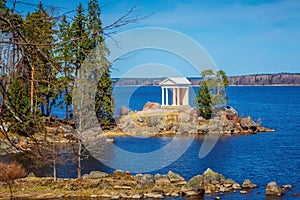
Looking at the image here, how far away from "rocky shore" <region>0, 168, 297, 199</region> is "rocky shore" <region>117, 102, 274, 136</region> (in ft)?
56.2

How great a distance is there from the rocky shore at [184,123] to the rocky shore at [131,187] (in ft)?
56.2

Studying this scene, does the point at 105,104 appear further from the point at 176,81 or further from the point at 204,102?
the point at 176,81

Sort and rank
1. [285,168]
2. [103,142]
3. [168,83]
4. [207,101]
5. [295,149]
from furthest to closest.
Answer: [168,83], [207,101], [103,142], [295,149], [285,168]


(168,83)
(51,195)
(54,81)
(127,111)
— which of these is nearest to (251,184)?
(51,195)

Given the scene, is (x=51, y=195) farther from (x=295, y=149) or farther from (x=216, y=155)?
(x=295, y=149)

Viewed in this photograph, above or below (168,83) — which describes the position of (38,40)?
below

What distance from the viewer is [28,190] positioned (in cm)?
1455

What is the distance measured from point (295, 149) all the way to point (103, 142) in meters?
12.4

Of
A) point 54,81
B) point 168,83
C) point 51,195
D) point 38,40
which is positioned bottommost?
point 51,195

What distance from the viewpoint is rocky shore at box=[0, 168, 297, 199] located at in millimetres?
14391

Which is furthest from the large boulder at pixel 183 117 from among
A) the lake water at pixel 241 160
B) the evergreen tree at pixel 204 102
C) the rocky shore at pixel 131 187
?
the rocky shore at pixel 131 187

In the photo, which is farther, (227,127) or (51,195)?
(227,127)

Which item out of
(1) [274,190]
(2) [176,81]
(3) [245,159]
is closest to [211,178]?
(1) [274,190]

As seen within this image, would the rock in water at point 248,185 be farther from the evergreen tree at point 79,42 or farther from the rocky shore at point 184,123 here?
the rocky shore at point 184,123
